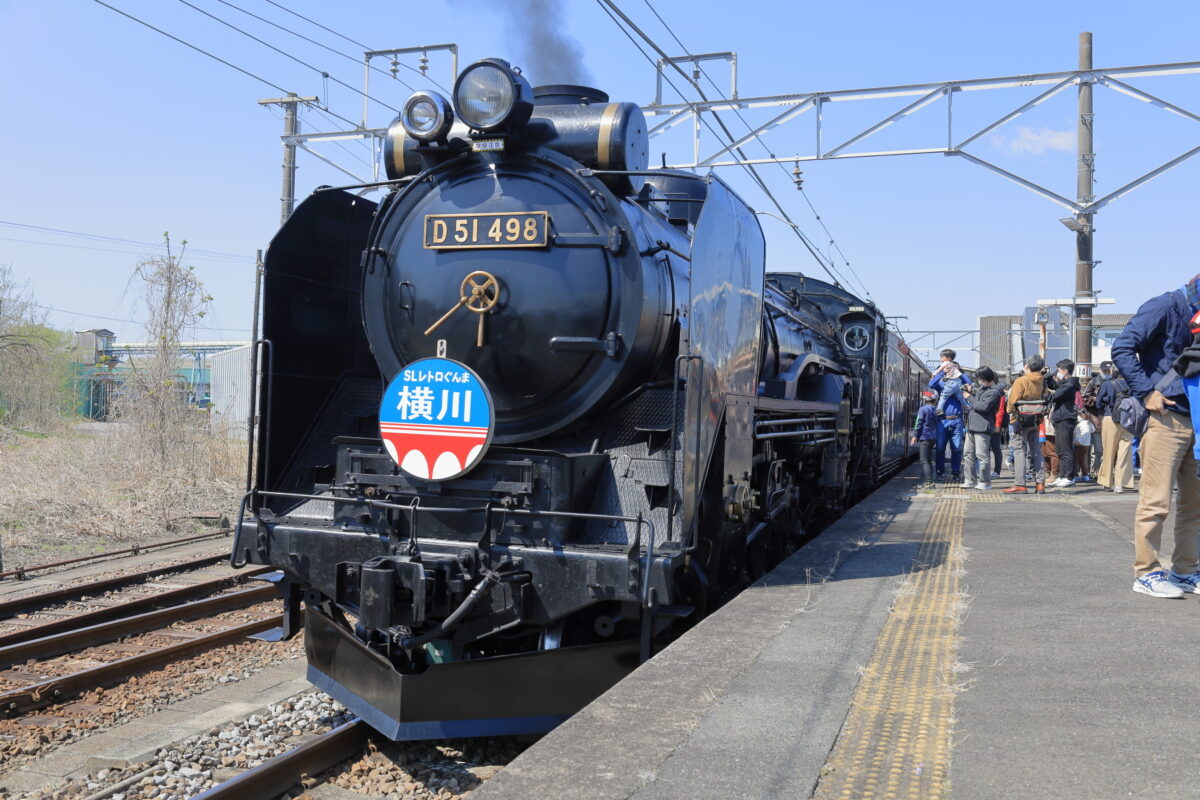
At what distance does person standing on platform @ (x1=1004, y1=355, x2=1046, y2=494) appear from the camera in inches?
443

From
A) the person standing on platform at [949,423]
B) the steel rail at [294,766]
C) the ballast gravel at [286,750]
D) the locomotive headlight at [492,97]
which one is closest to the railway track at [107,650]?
the ballast gravel at [286,750]

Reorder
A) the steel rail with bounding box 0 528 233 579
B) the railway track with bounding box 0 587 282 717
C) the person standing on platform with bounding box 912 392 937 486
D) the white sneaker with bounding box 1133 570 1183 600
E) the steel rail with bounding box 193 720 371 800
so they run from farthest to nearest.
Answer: the person standing on platform with bounding box 912 392 937 486 → the steel rail with bounding box 0 528 233 579 → the railway track with bounding box 0 587 282 717 → the white sneaker with bounding box 1133 570 1183 600 → the steel rail with bounding box 193 720 371 800

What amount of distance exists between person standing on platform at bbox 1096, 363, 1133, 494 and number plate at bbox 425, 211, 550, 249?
25.4 ft

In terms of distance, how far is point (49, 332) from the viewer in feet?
107

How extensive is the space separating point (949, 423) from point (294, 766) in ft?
37.5

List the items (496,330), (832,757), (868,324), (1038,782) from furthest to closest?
(868,324) < (496,330) < (832,757) < (1038,782)

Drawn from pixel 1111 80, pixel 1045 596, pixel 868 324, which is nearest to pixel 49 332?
pixel 868 324

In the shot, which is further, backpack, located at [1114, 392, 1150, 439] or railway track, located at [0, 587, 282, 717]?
railway track, located at [0, 587, 282, 717]

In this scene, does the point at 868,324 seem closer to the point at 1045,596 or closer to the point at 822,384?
the point at 822,384

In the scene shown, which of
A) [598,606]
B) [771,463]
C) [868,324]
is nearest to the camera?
[598,606]

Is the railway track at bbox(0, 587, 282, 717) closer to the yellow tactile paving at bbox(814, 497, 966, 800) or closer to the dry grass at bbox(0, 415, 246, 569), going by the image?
the dry grass at bbox(0, 415, 246, 569)

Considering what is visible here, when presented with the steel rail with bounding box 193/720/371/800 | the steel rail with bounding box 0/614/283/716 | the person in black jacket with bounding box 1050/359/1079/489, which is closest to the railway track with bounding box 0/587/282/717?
the steel rail with bounding box 0/614/283/716

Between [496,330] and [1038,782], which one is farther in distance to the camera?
[496,330]

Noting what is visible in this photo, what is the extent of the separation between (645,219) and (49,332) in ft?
111
